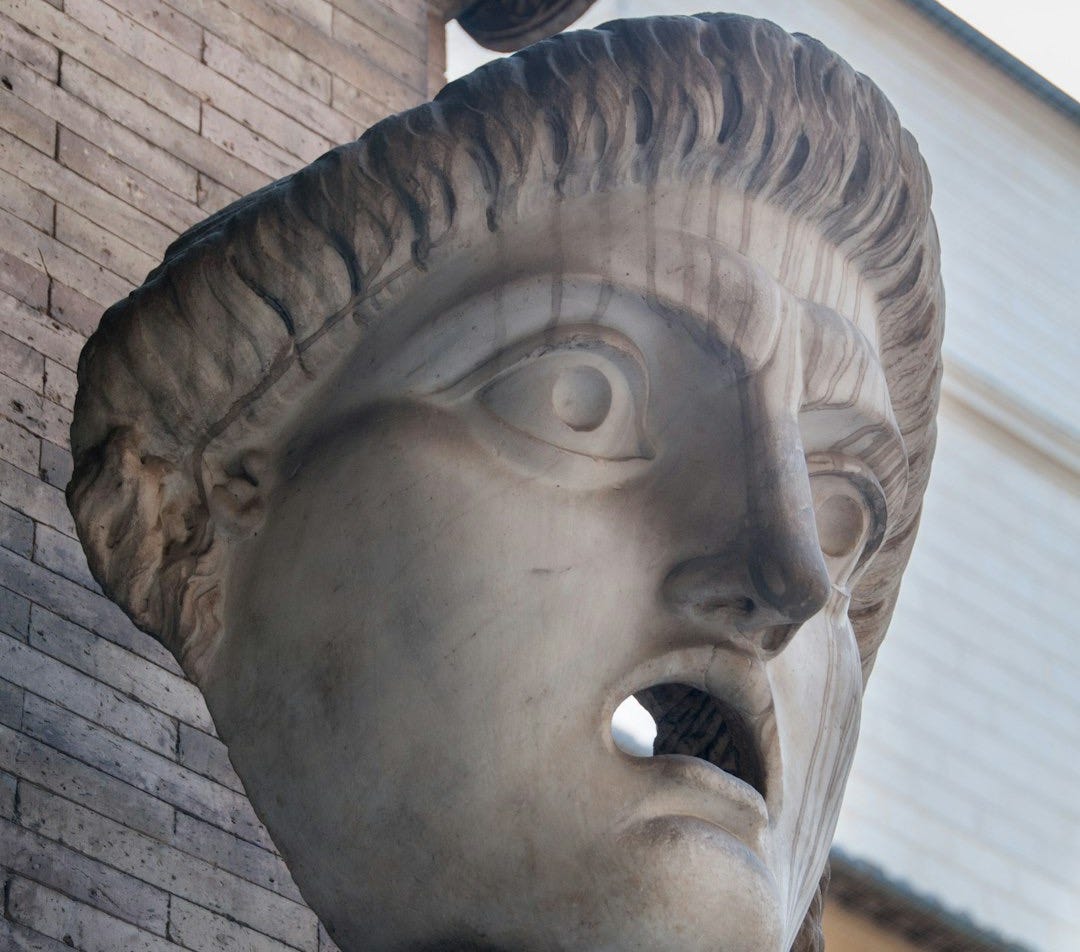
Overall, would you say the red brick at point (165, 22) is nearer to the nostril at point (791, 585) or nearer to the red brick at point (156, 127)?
the red brick at point (156, 127)

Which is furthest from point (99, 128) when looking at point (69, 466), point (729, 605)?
point (729, 605)

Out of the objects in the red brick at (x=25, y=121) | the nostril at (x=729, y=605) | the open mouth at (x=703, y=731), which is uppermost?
the nostril at (x=729, y=605)

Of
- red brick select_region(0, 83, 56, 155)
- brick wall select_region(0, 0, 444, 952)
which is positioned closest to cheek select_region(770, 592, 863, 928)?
brick wall select_region(0, 0, 444, 952)

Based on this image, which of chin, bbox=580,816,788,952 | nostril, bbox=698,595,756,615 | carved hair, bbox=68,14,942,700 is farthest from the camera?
carved hair, bbox=68,14,942,700

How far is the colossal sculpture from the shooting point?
2027 millimetres

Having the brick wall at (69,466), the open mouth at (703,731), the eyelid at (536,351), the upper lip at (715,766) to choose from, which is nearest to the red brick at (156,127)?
the brick wall at (69,466)

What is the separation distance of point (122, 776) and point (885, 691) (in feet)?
13.6

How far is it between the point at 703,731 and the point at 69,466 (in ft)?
3.18

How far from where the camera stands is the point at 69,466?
2818 mm

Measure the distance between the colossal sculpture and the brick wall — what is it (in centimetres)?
41

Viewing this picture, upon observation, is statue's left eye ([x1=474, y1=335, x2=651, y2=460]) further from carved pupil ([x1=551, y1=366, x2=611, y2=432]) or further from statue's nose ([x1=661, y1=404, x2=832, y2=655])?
statue's nose ([x1=661, y1=404, x2=832, y2=655])

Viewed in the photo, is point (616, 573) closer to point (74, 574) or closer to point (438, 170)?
point (438, 170)

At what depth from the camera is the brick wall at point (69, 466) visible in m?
2.60

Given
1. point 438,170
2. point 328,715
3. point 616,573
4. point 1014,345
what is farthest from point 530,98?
point 1014,345
